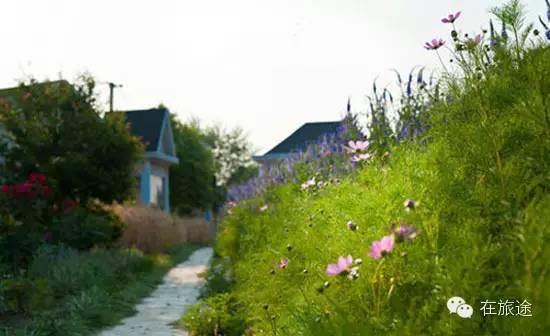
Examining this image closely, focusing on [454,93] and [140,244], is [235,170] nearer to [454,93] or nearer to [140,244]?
[140,244]

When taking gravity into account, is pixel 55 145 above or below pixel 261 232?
above

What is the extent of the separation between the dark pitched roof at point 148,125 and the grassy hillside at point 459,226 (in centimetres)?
1995

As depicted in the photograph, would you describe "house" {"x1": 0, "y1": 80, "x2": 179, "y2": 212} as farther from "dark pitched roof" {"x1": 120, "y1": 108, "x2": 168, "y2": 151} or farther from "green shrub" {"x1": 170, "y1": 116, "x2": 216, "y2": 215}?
"green shrub" {"x1": 170, "y1": 116, "x2": 216, "y2": 215}

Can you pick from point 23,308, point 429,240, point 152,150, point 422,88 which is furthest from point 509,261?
point 152,150

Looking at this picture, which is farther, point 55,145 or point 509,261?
point 55,145

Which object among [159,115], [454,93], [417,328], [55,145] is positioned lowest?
[417,328]

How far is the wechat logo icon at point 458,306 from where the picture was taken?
2082 mm

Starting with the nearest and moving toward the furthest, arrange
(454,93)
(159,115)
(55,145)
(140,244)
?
1. (454,93)
2. (55,145)
3. (140,244)
4. (159,115)

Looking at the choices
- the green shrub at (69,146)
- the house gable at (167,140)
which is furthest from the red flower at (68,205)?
the house gable at (167,140)

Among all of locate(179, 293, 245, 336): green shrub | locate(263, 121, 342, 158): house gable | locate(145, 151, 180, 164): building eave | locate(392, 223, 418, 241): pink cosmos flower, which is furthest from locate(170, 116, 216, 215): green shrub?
locate(392, 223, 418, 241): pink cosmos flower

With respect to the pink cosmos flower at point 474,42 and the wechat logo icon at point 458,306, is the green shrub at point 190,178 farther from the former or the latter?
the wechat logo icon at point 458,306

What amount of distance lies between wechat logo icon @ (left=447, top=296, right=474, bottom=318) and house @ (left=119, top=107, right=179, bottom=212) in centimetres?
1969

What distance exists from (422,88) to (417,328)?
2.55m

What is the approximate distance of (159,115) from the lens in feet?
81.8
